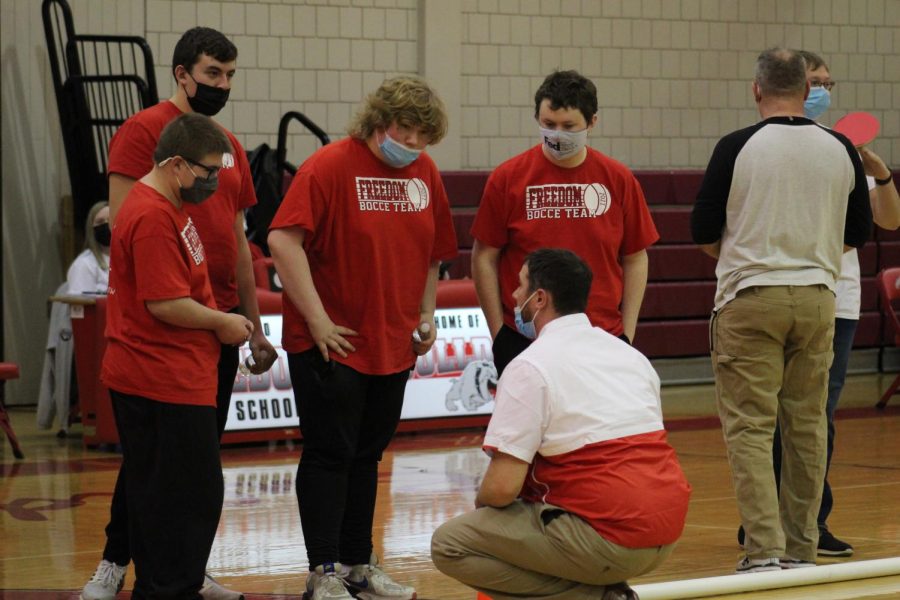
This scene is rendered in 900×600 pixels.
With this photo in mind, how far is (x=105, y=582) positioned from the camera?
4.45 m

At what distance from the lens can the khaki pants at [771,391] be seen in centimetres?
465

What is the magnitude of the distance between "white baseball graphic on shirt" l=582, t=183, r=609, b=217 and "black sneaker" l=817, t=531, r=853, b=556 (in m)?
1.65

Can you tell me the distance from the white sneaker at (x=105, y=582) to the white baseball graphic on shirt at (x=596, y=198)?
1.95 meters

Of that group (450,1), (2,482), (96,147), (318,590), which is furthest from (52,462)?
(450,1)

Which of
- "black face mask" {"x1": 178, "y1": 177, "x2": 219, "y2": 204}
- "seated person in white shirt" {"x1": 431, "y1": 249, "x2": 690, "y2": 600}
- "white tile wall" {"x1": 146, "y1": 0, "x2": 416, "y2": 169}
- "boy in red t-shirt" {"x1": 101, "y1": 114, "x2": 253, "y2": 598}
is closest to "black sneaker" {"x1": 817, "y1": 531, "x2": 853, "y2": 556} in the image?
"seated person in white shirt" {"x1": 431, "y1": 249, "x2": 690, "y2": 600}

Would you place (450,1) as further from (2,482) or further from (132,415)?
(132,415)

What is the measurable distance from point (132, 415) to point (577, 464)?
1271mm

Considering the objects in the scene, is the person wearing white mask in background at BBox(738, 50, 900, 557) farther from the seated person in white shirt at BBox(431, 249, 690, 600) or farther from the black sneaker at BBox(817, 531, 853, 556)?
the seated person in white shirt at BBox(431, 249, 690, 600)

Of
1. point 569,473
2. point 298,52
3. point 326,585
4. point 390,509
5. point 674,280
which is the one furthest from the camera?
point 674,280

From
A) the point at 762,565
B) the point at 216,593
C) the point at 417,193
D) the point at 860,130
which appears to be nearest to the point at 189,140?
the point at 417,193

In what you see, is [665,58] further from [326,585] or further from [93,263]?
[326,585]

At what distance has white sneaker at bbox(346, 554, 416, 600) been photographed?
457 centimetres

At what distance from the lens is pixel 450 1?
11508 mm

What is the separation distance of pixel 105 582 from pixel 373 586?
872 mm
